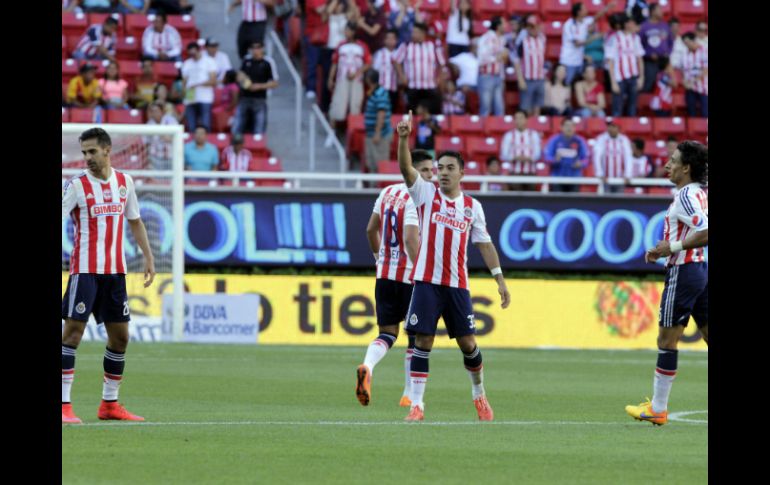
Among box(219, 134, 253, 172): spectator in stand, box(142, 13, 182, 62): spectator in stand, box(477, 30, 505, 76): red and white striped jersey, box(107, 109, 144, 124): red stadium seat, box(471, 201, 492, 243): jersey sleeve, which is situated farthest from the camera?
box(477, 30, 505, 76): red and white striped jersey

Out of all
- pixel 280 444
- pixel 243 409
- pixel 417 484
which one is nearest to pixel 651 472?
pixel 417 484

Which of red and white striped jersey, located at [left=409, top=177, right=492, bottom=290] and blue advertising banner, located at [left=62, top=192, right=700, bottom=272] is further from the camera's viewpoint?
blue advertising banner, located at [left=62, top=192, right=700, bottom=272]

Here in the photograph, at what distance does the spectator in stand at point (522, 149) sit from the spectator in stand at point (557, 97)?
1490mm

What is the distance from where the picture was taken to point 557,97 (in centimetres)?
2611

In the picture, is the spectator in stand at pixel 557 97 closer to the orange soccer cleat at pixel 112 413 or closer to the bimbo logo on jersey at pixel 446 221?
the bimbo logo on jersey at pixel 446 221

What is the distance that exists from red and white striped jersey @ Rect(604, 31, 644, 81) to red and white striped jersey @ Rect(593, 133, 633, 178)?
2.06 metres

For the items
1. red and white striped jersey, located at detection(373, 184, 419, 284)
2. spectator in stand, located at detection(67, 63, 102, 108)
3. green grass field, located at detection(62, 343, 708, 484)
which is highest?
spectator in stand, located at detection(67, 63, 102, 108)

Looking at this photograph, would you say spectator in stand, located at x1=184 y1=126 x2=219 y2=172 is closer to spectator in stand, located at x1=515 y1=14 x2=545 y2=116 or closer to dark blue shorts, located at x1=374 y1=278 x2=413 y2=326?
spectator in stand, located at x1=515 y1=14 x2=545 y2=116

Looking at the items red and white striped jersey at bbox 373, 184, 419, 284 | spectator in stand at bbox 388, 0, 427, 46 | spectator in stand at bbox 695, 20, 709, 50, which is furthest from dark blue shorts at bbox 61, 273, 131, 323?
spectator in stand at bbox 695, 20, 709, 50

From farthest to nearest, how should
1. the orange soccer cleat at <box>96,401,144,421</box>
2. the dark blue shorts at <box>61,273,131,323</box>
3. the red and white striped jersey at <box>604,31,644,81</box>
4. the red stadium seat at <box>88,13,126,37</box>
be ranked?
the red and white striped jersey at <box>604,31,644,81</box>, the red stadium seat at <box>88,13,126,37</box>, the orange soccer cleat at <box>96,401,144,421</box>, the dark blue shorts at <box>61,273,131,323</box>

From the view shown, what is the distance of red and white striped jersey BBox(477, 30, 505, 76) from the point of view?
25.6m

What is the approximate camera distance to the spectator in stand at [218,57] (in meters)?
24.6
